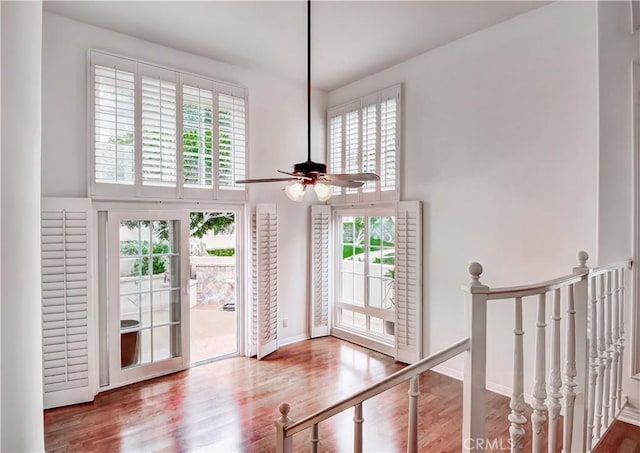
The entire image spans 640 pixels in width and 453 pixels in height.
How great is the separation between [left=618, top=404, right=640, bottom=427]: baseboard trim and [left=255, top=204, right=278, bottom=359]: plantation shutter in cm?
338

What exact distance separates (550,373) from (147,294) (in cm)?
364

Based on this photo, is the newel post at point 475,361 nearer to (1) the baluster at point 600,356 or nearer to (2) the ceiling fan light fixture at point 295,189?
(1) the baluster at point 600,356

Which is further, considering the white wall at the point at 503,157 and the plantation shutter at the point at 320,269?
the plantation shutter at the point at 320,269

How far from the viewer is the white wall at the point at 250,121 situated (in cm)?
326

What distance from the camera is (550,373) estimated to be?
1790mm

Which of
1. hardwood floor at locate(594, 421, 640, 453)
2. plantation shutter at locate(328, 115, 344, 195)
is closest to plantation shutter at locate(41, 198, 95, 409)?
plantation shutter at locate(328, 115, 344, 195)

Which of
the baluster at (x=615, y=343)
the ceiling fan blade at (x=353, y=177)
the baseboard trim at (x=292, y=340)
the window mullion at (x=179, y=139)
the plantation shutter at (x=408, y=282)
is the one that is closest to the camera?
the ceiling fan blade at (x=353, y=177)

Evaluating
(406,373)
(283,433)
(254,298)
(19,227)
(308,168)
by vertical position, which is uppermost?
(308,168)

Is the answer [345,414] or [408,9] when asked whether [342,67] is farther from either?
[345,414]

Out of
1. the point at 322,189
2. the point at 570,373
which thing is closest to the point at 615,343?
the point at 570,373

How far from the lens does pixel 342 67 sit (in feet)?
14.4

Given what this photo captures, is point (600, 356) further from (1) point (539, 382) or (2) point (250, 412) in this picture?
(2) point (250, 412)

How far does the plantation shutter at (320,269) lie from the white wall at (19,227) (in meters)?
3.94

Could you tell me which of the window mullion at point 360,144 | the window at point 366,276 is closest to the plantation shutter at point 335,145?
the window mullion at point 360,144
